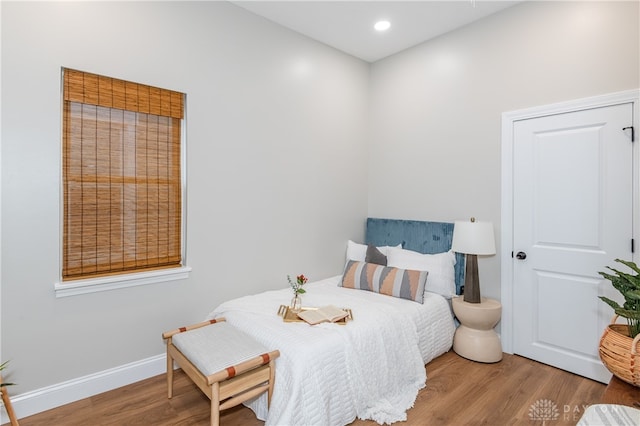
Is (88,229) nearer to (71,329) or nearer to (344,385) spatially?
(71,329)

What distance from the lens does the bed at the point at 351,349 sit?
1907 mm

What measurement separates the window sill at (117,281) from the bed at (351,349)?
439mm

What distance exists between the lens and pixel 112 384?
2.39m

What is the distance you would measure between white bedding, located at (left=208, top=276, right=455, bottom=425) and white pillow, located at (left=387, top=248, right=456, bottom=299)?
0.20 metres

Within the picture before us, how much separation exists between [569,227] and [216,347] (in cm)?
275

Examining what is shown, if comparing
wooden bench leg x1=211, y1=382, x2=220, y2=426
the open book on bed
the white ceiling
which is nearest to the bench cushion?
wooden bench leg x1=211, y1=382, x2=220, y2=426

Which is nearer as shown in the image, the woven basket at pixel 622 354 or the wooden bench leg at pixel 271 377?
the woven basket at pixel 622 354

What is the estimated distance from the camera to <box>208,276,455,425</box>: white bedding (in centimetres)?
190

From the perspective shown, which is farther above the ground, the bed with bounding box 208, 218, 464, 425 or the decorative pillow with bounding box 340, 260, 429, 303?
the decorative pillow with bounding box 340, 260, 429, 303

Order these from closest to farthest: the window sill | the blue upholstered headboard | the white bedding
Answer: the white bedding < the window sill < the blue upholstered headboard

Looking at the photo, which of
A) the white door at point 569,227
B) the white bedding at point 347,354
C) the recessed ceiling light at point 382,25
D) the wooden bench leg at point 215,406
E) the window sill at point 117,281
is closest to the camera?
the wooden bench leg at point 215,406

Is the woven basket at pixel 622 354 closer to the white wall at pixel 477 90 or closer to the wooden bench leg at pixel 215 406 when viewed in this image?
the wooden bench leg at pixel 215 406

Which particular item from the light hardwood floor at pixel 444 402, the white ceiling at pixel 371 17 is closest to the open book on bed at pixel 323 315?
the light hardwood floor at pixel 444 402

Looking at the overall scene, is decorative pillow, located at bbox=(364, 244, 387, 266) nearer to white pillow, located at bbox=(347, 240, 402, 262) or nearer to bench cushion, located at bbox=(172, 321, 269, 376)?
white pillow, located at bbox=(347, 240, 402, 262)
